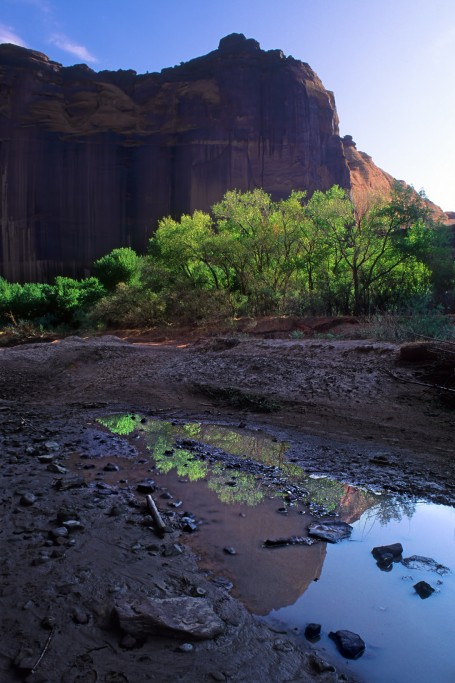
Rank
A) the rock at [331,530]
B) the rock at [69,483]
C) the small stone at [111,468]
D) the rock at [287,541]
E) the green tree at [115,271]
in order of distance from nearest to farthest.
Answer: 1. the rock at [287,541]
2. the rock at [331,530]
3. the rock at [69,483]
4. the small stone at [111,468]
5. the green tree at [115,271]

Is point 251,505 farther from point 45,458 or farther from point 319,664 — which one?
point 45,458

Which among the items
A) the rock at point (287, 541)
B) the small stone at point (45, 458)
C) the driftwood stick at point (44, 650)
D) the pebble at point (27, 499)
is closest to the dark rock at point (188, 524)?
the rock at point (287, 541)

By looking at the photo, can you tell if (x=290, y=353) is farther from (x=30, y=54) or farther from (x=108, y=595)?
(x=30, y=54)

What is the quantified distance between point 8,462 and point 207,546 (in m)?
2.57

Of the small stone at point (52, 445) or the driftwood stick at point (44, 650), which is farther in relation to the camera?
the small stone at point (52, 445)

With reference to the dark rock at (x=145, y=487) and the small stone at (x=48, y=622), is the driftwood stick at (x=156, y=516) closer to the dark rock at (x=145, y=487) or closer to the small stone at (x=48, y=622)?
the dark rock at (x=145, y=487)

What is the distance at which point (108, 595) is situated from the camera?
2.74 meters

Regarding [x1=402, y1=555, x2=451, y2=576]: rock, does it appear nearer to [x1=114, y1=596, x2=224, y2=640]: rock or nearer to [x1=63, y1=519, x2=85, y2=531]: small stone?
[x1=114, y1=596, x2=224, y2=640]: rock

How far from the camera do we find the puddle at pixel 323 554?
2568 mm

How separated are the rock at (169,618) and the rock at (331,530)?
1.27 meters

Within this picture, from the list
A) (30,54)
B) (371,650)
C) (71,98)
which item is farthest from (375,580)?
(30,54)

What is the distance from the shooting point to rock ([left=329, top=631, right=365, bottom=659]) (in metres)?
2.45

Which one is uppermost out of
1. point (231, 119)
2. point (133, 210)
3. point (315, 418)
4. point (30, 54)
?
point (30, 54)

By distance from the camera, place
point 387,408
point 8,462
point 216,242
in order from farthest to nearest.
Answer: point 216,242
point 387,408
point 8,462
